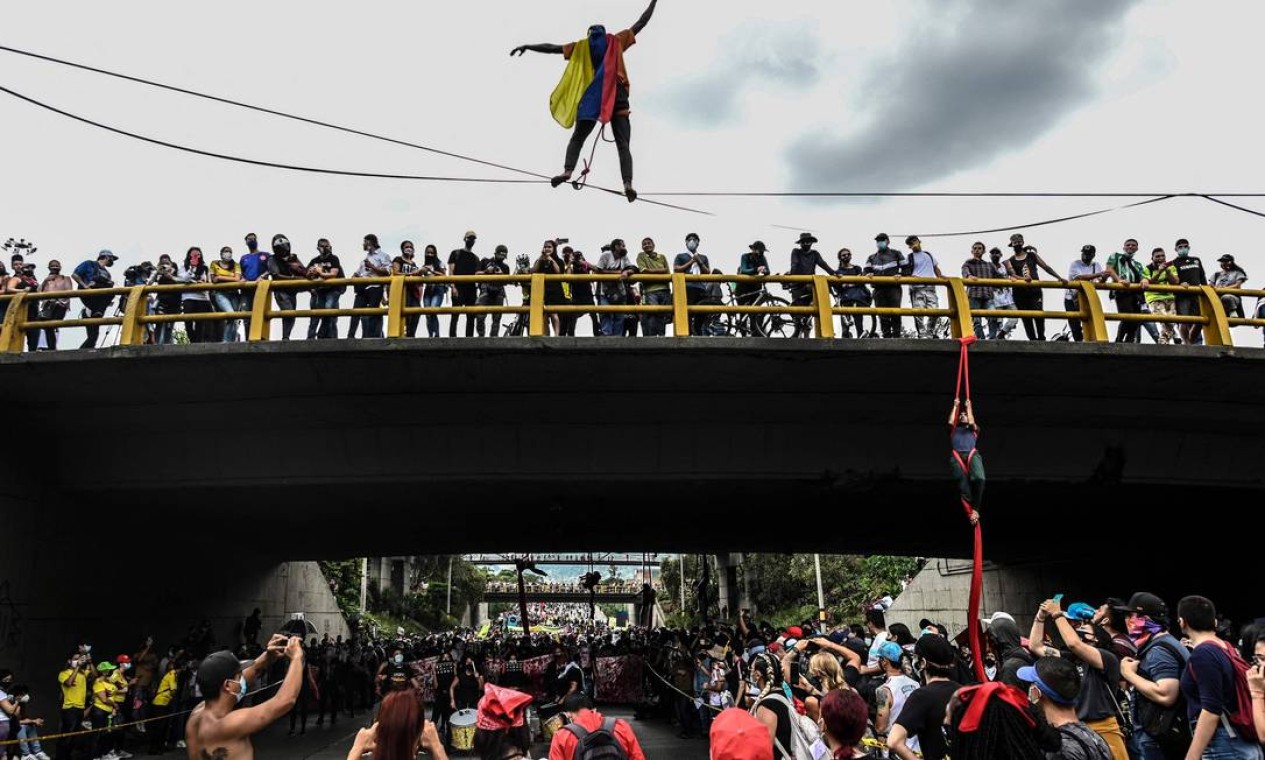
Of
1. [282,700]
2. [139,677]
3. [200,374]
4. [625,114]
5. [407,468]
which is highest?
[625,114]

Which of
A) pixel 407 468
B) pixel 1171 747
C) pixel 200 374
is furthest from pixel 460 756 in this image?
pixel 1171 747

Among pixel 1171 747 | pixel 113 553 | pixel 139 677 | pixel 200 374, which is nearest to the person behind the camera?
pixel 1171 747

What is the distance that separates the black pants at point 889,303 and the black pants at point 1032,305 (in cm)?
187

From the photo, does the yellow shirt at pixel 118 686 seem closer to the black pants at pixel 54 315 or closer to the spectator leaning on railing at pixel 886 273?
the black pants at pixel 54 315

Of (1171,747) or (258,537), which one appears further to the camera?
(258,537)

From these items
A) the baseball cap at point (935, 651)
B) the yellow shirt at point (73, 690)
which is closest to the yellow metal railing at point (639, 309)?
the yellow shirt at point (73, 690)

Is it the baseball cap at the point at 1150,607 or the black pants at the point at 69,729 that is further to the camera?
the black pants at the point at 69,729

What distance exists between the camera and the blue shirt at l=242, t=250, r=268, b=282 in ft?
45.4

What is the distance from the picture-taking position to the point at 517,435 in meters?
13.8

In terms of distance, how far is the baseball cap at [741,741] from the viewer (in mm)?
4055

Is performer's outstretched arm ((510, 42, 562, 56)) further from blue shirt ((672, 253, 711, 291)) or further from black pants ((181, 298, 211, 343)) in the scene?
black pants ((181, 298, 211, 343))

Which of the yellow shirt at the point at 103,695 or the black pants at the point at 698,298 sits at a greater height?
the black pants at the point at 698,298

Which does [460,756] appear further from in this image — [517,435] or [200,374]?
[200,374]

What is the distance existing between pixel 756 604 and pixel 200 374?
4200 cm
